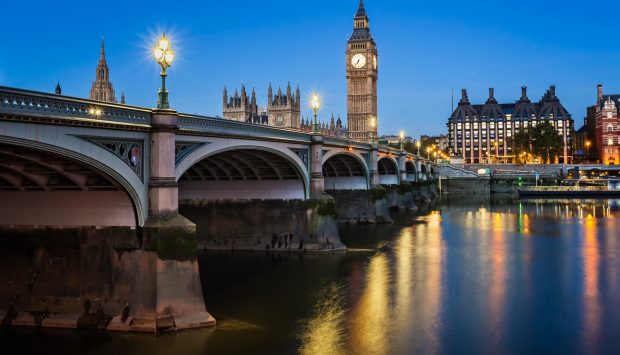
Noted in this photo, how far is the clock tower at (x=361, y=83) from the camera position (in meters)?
152

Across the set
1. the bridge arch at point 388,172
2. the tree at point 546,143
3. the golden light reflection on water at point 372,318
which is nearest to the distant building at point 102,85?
the bridge arch at point 388,172

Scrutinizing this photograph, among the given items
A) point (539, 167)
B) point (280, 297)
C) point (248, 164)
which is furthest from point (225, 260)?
point (539, 167)

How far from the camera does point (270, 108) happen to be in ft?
504

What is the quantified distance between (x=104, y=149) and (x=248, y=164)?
1709 cm

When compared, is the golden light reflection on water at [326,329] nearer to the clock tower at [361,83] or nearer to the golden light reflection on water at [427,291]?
the golden light reflection on water at [427,291]

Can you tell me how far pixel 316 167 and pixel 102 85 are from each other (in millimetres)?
103682

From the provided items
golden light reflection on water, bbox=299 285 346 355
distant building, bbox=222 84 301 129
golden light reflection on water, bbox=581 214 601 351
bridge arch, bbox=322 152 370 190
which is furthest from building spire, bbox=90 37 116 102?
golden light reflection on water, bbox=299 285 346 355

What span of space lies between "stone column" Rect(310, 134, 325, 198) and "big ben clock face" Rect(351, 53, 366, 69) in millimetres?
117337

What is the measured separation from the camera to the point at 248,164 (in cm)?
3488

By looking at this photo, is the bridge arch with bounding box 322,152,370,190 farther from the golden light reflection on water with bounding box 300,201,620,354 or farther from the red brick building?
the red brick building

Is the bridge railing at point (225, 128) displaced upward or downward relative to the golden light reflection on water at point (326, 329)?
upward

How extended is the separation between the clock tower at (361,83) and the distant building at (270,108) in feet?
48.2

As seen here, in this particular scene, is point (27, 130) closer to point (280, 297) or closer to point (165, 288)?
point (165, 288)

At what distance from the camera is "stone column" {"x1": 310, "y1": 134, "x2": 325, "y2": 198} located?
3734 cm
